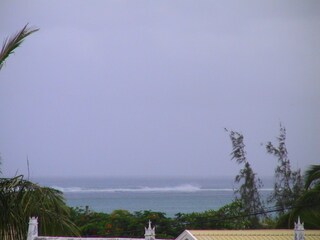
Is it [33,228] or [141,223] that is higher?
[141,223]

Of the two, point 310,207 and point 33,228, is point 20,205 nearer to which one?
point 33,228

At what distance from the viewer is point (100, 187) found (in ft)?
447

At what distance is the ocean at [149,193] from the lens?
107500mm

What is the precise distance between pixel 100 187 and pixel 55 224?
118m

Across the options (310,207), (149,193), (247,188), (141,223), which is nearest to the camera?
(310,207)

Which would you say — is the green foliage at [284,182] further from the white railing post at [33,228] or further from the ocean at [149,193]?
the ocean at [149,193]

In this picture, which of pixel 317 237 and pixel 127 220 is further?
pixel 127 220

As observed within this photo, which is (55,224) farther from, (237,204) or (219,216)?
(237,204)

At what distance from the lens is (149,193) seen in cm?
12719

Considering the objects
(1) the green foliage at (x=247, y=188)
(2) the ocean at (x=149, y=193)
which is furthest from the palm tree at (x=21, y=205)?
(2) the ocean at (x=149, y=193)

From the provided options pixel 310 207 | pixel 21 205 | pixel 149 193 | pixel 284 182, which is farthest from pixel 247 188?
pixel 149 193

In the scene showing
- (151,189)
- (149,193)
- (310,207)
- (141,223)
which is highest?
(151,189)

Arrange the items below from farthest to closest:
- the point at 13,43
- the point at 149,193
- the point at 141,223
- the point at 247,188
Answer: the point at 149,193
the point at 247,188
the point at 141,223
the point at 13,43

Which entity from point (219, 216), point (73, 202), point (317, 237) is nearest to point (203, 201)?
point (73, 202)
